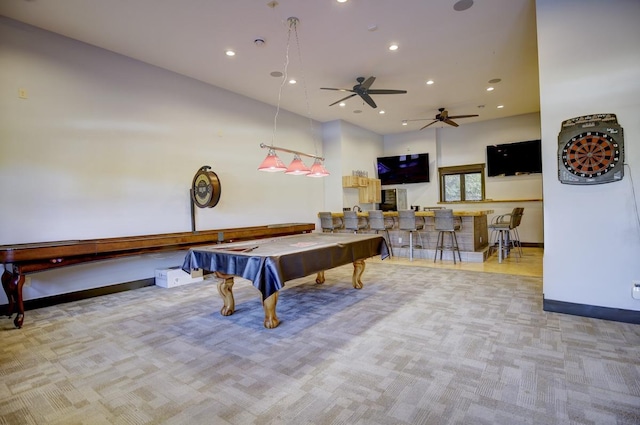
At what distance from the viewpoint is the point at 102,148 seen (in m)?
4.43

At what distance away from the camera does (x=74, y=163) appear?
13.7ft

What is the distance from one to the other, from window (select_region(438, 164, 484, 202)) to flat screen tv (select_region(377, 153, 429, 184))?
554 millimetres

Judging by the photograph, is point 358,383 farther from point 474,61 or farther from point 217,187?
point 474,61

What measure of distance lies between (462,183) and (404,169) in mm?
1765

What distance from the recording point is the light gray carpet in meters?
1.77

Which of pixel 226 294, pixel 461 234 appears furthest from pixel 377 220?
pixel 226 294

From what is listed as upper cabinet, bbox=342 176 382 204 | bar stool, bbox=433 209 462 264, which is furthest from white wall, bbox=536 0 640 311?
upper cabinet, bbox=342 176 382 204

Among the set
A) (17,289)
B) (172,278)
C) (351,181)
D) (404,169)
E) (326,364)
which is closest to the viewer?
(326,364)

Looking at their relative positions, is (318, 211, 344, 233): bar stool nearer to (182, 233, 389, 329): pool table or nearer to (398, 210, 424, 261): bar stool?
(398, 210, 424, 261): bar stool

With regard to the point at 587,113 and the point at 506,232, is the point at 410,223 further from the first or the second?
the point at 587,113

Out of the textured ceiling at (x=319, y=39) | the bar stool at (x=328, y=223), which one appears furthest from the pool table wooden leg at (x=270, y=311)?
the bar stool at (x=328, y=223)

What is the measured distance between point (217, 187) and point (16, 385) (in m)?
3.31

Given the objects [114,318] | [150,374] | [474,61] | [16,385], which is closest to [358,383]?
[150,374]

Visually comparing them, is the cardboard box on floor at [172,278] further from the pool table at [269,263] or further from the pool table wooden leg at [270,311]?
the pool table wooden leg at [270,311]
